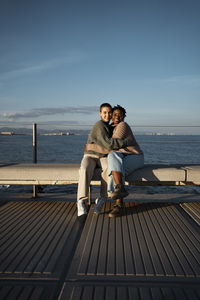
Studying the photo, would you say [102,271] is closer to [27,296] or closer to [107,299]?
[107,299]

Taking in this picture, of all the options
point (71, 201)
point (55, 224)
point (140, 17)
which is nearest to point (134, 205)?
point (71, 201)

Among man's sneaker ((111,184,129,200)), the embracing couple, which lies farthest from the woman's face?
man's sneaker ((111,184,129,200))

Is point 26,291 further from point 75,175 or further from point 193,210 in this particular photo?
point 193,210

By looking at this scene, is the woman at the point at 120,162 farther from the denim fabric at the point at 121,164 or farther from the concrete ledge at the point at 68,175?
the concrete ledge at the point at 68,175

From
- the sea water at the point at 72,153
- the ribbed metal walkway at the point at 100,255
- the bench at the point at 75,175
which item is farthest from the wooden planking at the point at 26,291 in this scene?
the sea water at the point at 72,153

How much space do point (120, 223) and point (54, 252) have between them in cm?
65

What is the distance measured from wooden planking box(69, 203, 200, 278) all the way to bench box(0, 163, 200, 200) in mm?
313

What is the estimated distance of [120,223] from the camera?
181cm

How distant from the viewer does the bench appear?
210 cm

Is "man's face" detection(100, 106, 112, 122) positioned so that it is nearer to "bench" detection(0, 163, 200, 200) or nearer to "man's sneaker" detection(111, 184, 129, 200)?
"bench" detection(0, 163, 200, 200)

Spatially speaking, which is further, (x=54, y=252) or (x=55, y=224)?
(x=55, y=224)

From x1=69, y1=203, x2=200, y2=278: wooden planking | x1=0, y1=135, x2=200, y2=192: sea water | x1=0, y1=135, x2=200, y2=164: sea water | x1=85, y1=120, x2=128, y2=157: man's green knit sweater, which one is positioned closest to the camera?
x1=69, y1=203, x2=200, y2=278: wooden planking

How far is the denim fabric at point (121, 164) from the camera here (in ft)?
6.39

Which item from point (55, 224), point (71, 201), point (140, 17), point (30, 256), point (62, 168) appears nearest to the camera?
point (30, 256)
